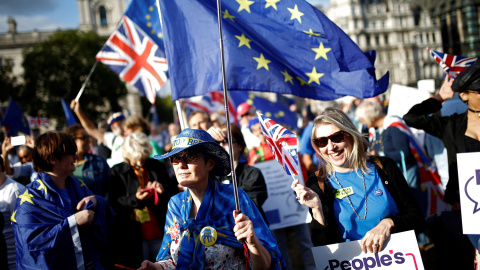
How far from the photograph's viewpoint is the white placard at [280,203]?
512 cm

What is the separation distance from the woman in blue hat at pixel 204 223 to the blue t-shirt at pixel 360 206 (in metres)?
0.55

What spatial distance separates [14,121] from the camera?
8.59 m

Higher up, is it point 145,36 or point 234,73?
point 145,36

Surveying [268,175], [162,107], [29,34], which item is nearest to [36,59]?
[29,34]

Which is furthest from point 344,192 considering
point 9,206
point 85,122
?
point 85,122

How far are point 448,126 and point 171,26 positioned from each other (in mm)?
2752

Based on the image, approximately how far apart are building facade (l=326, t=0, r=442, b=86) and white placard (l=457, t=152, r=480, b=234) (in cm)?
9123

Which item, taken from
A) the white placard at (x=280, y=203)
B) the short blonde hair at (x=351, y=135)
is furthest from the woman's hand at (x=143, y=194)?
the short blonde hair at (x=351, y=135)

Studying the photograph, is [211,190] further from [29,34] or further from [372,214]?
[29,34]

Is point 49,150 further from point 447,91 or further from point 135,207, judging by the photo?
point 447,91

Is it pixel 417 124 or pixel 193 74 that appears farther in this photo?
pixel 193 74

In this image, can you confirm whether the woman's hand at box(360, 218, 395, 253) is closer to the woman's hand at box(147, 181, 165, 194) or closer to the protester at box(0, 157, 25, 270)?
the woman's hand at box(147, 181, 165, 194)

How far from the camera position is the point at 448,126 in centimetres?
370

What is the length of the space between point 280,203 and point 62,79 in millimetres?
43608
